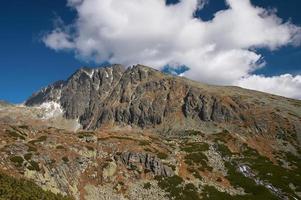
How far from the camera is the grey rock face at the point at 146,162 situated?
299ft

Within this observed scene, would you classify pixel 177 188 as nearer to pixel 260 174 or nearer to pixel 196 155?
pixel 196 155

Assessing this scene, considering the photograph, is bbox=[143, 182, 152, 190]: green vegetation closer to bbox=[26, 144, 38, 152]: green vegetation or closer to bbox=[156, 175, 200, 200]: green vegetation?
bbox=[156, 175, 200, 200]: green vegetation

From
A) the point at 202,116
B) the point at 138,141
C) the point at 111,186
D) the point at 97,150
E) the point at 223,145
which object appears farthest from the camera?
the point at 202,116

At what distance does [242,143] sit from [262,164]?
1990 centimetres

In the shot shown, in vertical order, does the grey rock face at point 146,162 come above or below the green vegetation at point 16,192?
below

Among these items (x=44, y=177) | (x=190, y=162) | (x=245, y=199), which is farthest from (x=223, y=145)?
(x=44, y=177)

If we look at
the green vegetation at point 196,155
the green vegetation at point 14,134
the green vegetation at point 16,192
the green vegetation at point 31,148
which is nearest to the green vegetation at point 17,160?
the green vegetation at point 31,148

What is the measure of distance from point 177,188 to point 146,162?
1208 centimetres

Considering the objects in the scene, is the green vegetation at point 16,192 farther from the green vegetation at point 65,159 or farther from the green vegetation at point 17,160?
the green vegetation at point 65,159

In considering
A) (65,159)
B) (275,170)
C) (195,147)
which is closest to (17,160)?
(65,159)

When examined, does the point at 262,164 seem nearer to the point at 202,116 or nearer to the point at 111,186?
the point at 111,186

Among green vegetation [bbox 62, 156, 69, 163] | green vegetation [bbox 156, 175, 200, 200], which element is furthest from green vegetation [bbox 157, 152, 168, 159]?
green vegetation [bbox 62, 156, 69, 163]

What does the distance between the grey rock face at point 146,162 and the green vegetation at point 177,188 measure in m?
2.35

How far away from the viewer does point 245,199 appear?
278 ft
